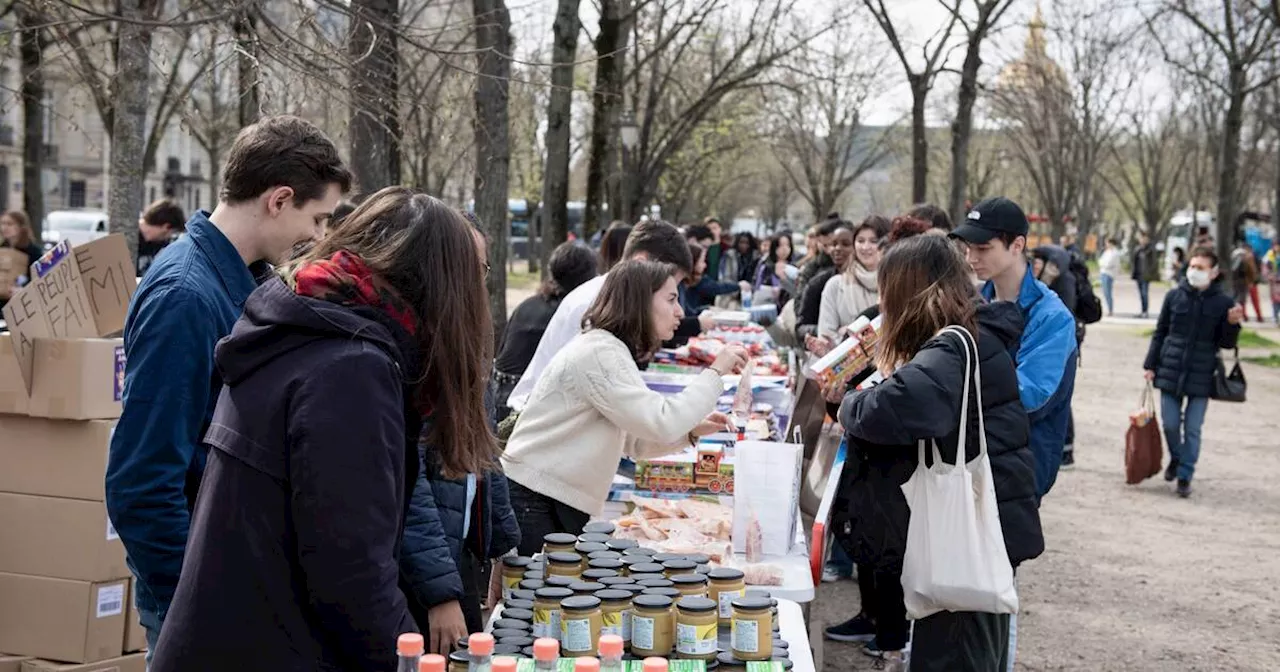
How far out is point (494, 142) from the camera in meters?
11.0

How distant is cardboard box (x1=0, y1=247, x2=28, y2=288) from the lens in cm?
1103

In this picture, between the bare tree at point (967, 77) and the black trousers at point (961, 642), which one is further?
the bare tree at point (967, 77)

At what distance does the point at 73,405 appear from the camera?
176 inches

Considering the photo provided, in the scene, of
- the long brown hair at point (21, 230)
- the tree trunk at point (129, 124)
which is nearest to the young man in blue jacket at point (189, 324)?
the tree trunk at point (129, 124)

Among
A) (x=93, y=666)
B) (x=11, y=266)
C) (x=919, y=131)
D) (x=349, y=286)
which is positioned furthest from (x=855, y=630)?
(x=919, y=131)

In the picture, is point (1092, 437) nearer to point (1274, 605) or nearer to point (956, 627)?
point (1274, 605)

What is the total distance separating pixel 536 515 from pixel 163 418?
2.02 metres

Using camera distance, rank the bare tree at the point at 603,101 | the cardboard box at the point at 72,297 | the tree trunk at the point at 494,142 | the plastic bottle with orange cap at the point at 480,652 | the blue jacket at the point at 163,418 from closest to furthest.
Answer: the plastic bottle with orange cap at the point at 480,652
the blue jacket at the point at 163,418
the cardboard box at the point at 72,297
the tree trunk at the point at 494,142
the bare tree at the point at 603,101

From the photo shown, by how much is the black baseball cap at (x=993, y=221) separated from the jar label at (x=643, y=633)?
301 centimetres

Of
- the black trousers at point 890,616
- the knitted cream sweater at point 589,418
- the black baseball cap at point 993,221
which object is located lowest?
the black trousers at point 890,616

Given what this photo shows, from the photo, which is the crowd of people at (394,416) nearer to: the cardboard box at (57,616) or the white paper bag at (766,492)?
the white paper bag at (766,492)

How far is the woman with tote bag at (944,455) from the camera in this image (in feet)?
14.4

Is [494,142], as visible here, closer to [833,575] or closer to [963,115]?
[833,575]

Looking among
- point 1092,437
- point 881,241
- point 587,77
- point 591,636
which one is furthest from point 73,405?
point 587,77
